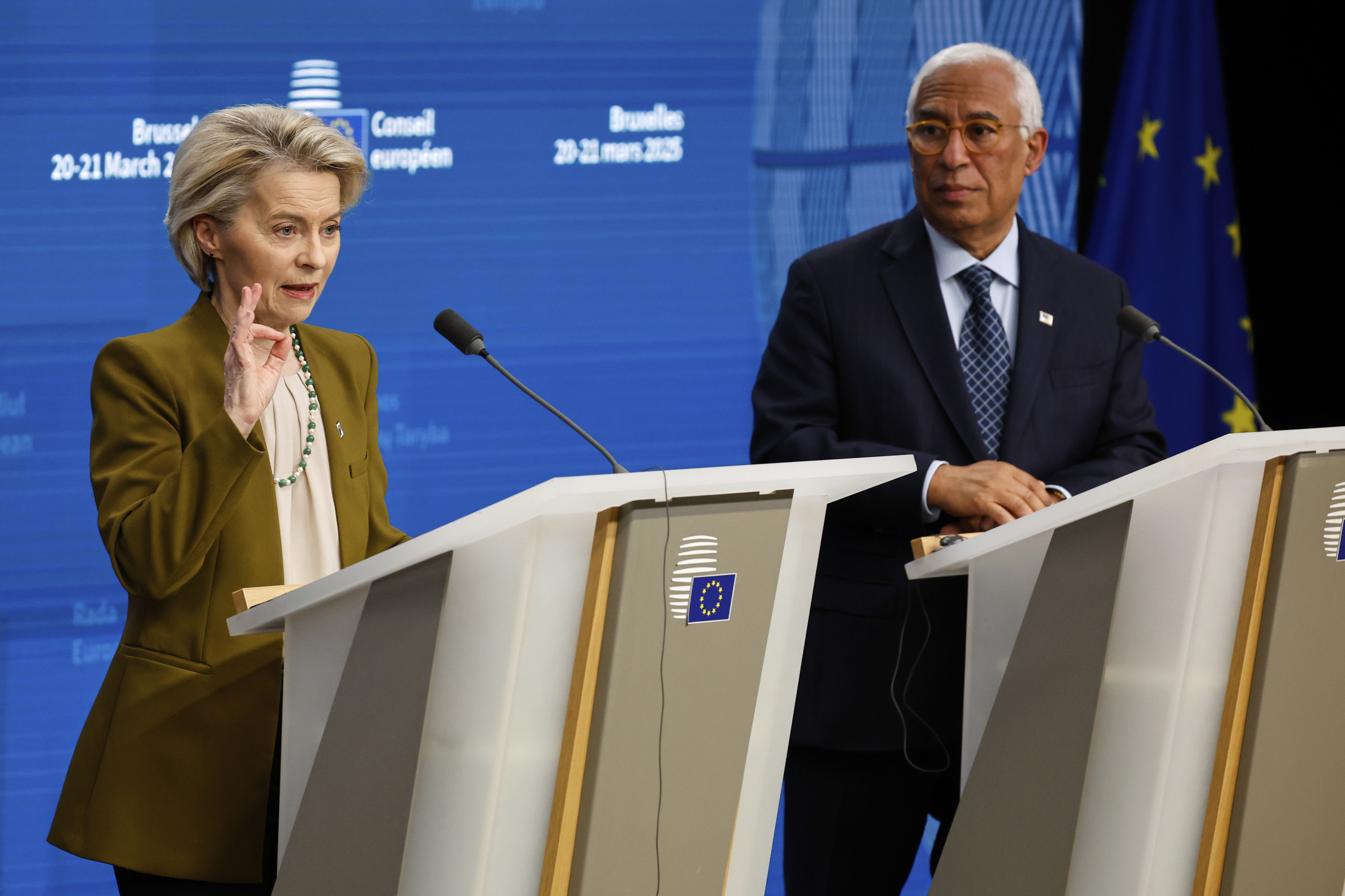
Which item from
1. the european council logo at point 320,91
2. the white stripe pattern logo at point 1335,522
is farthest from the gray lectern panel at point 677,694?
the european council logo at point 320,91

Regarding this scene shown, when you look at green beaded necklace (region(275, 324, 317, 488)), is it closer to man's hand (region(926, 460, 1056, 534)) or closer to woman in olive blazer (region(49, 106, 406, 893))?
woman in olive blazer (region(49, 106, 406, 893))

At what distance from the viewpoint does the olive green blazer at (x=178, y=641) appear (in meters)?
1.58

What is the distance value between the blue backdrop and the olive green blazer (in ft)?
5.56

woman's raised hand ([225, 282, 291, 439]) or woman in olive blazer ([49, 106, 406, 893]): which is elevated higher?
woman's raised hand ([225, 282, 291, 439])

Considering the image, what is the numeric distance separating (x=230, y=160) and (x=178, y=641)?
0.65 meters

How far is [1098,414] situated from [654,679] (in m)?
1.32

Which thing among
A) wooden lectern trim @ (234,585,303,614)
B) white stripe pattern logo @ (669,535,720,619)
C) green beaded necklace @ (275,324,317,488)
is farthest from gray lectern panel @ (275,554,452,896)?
green beaded necklace @ (275,324,317,488)

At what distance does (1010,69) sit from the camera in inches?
97.6

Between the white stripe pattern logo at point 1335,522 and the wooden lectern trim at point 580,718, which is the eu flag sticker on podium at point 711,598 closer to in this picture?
the wooden lectern trim at point 580,718

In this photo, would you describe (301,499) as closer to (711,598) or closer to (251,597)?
(251,597)

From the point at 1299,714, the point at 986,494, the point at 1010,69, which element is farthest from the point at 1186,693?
the point at 1010,69

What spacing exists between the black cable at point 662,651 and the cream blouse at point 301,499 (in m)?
0.57

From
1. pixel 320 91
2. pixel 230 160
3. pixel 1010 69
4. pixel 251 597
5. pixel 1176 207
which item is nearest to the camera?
pixel 251 597

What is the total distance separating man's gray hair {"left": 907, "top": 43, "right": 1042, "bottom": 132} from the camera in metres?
2.47
